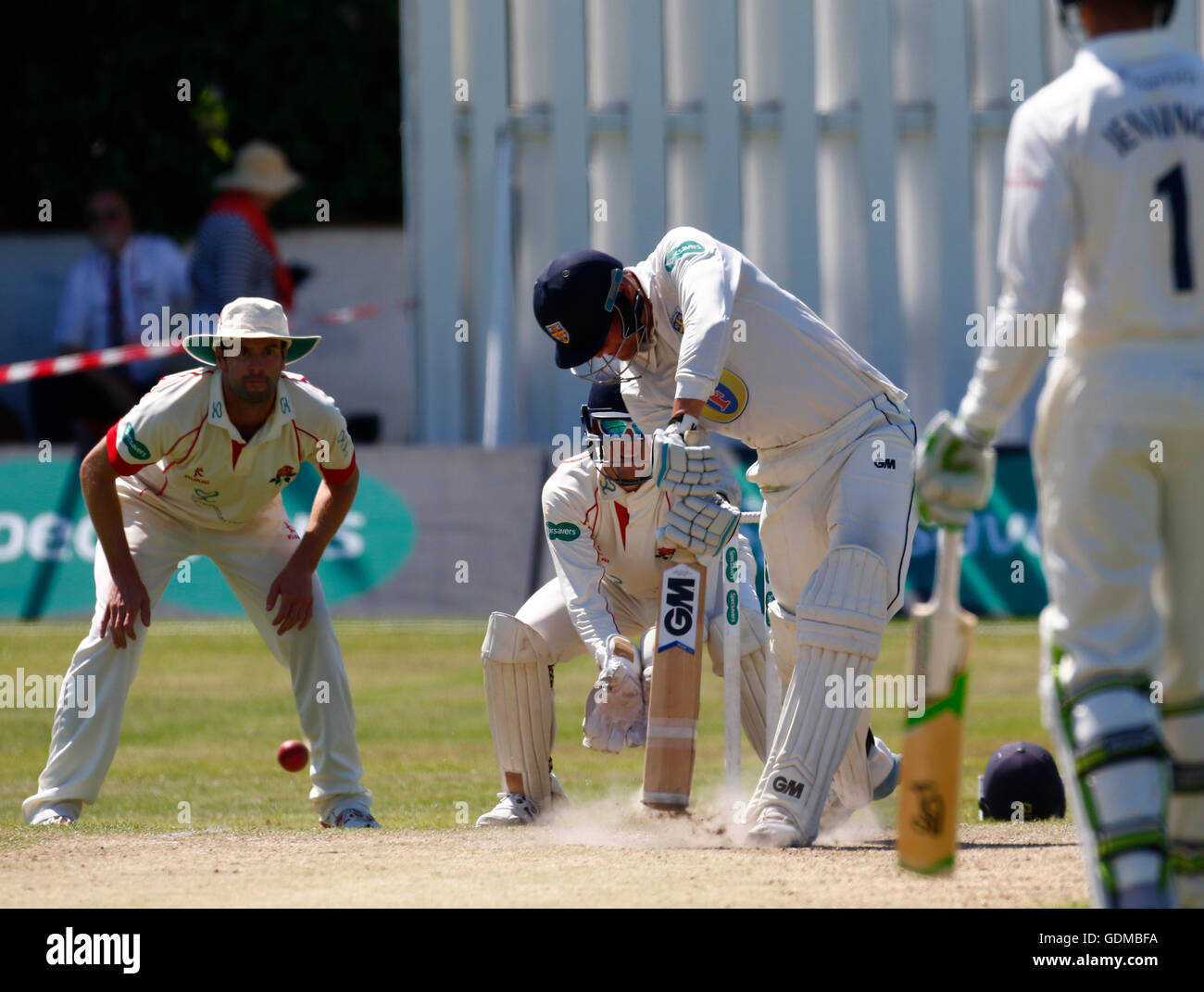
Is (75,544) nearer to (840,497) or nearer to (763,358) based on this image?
(763,358)

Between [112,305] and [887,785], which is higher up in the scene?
[112,305]

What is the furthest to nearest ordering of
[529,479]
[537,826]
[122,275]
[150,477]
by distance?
[122,275] < [529,479] < [150,477] < [537,826]

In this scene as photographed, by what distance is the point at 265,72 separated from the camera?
20.9 meters

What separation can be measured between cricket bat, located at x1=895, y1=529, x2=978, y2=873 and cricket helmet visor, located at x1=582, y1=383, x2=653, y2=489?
84.2 inches

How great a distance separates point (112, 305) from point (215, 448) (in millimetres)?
8963

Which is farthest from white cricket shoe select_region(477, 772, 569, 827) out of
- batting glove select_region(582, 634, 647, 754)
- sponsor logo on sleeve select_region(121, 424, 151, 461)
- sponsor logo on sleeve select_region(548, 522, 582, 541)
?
sponsor logo on sleeve select_region(121, 424, 151, 461)

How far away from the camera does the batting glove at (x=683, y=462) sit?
219 inches

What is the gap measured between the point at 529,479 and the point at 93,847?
7.73 m

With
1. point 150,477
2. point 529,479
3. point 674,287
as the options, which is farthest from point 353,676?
point 674,287

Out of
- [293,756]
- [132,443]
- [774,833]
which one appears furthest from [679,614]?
[293,756]

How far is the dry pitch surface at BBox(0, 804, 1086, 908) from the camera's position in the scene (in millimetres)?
4773

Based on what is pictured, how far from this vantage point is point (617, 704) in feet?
20.9

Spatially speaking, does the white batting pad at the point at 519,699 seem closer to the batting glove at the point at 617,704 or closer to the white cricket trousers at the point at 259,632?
the batting glove at the point at 617,704

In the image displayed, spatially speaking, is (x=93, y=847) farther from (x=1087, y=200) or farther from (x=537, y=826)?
(x=1087, y=200)
